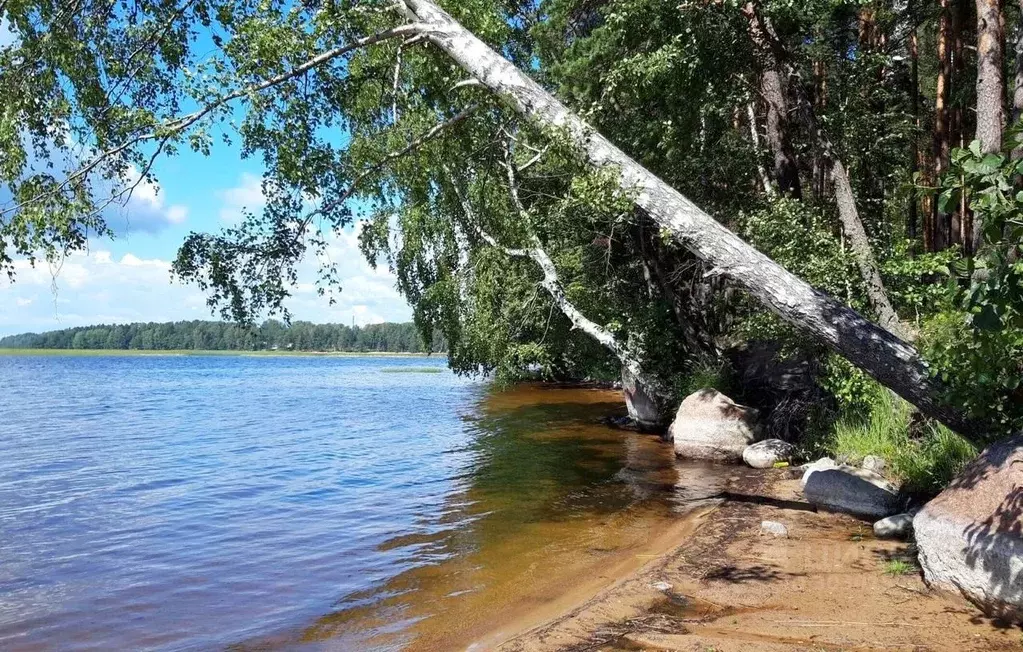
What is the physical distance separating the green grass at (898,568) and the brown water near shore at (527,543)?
206 centimetres

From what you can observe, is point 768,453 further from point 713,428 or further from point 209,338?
point 209,338

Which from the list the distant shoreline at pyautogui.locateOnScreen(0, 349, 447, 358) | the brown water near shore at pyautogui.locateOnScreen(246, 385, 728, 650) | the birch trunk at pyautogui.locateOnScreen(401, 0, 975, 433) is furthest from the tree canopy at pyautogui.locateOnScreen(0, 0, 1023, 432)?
the distant shoreline at pyautogui.locateOnScreen(0, 349, 447, 358)

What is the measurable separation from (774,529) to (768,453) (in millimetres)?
4751

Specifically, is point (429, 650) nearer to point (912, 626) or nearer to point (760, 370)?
point (912, 626)

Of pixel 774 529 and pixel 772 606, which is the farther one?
pixel 774 529

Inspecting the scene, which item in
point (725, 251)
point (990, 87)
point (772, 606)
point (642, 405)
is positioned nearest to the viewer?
point (772, 606)

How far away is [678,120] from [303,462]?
9.92 metres

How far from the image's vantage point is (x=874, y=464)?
8.97 meters

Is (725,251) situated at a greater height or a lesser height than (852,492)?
greater

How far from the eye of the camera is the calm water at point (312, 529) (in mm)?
6039

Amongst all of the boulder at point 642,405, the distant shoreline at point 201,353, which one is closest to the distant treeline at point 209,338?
the distant shoreline at point 201,353

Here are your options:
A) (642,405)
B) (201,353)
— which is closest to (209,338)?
(201,353)

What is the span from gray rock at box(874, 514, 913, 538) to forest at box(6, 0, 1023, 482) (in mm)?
1075

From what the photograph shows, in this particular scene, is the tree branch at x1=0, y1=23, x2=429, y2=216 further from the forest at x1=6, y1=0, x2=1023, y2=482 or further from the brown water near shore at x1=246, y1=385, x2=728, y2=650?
the brown water near shore at x1=246, y1=385, x2=728, y2=650
